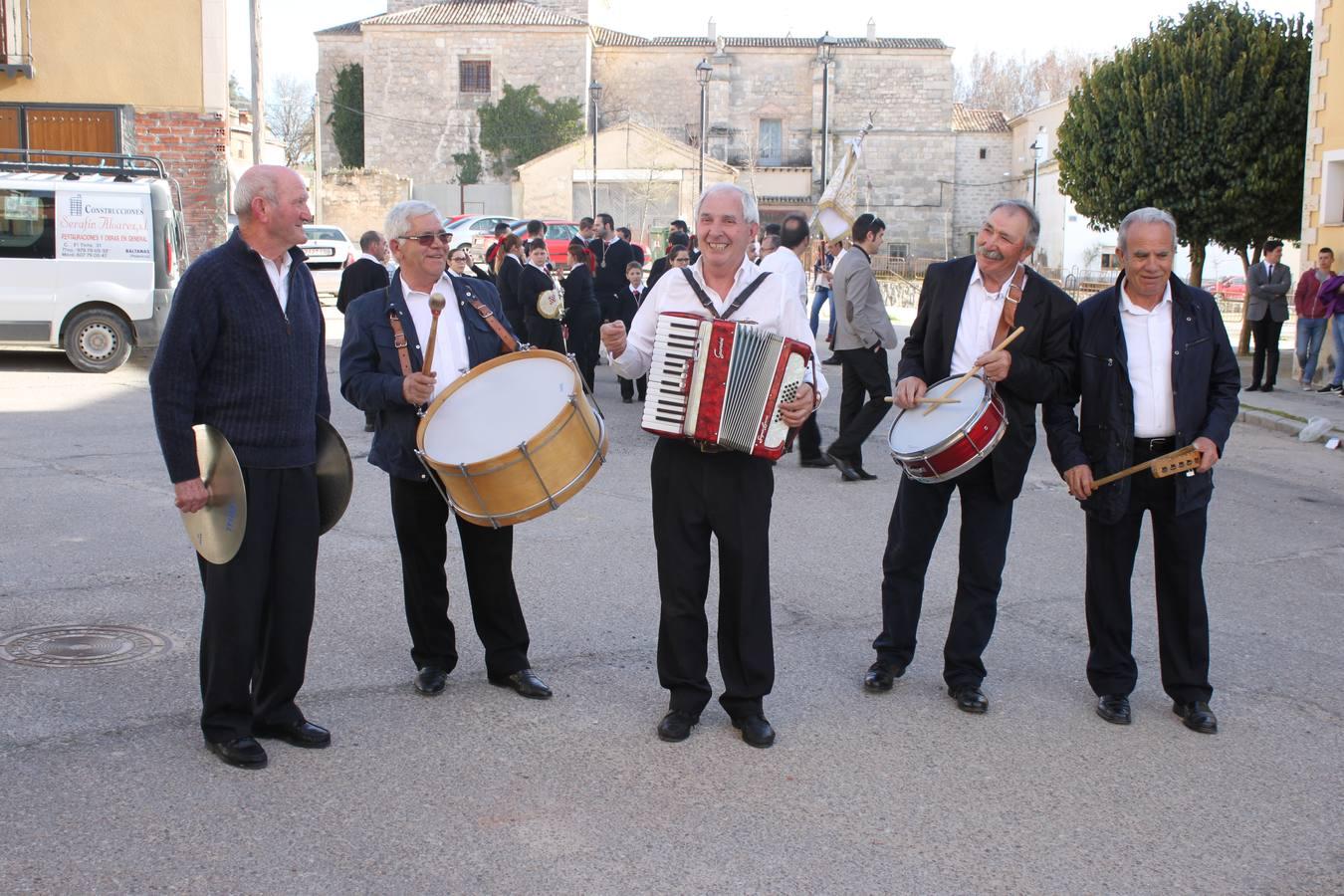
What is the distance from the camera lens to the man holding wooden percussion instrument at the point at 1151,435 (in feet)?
15.9

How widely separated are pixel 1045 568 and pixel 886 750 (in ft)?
9.92

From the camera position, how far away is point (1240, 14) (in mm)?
20031

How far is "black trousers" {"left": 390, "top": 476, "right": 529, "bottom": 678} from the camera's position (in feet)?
16.8

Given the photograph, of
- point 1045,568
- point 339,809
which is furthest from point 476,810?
point 1045,568

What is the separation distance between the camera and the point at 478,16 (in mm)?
61562

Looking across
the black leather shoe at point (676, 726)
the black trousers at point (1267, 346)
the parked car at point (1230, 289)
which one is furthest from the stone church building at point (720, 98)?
the black leather shoe at point (676, 726)

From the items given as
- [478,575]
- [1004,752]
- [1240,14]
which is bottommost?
[1004,752]

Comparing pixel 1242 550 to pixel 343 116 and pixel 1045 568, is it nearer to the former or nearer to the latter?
pixel 1045 568

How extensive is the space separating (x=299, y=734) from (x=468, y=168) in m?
58.7

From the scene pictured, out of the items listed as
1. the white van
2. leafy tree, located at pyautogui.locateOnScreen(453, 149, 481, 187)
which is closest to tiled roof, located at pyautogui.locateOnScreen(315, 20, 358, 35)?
leafy tree, located at pyautogui.locateOnScreen(453, 149, 481, 187)

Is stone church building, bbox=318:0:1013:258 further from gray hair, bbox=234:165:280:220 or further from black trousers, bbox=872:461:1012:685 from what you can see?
gray hair, bbox=234:165:280:220

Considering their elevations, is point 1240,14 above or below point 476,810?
above

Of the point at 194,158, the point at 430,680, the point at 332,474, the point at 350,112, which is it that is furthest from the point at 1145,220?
the point at 350,112

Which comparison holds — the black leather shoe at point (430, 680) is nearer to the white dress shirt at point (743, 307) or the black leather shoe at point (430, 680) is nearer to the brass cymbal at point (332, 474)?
the brass cymbal at point (332, 474)
